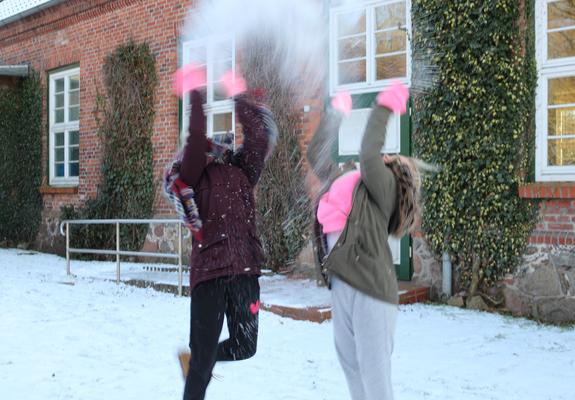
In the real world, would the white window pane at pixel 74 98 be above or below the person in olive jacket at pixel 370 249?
above

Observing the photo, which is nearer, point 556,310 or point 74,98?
point 556,310

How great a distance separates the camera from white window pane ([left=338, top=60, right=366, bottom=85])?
783 centimetres

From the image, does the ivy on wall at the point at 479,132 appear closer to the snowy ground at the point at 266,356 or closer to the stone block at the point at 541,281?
the stone block at the point at 541,281

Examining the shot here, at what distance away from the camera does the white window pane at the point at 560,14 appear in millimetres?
6320

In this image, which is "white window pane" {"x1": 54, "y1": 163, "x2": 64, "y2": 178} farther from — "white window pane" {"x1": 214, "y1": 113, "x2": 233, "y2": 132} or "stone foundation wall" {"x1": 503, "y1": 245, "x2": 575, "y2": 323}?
"stone foundation wall" {"x1": 503, "y1": 245, "x2": 575, "y2": 323}

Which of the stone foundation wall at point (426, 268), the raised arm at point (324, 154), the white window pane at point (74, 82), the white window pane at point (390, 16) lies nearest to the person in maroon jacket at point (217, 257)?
the raised arm at point (324, 154)

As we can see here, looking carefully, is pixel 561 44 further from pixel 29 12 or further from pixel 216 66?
pixel 29 12

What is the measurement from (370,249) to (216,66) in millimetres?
7347

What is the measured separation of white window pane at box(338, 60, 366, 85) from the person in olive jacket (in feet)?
17.0

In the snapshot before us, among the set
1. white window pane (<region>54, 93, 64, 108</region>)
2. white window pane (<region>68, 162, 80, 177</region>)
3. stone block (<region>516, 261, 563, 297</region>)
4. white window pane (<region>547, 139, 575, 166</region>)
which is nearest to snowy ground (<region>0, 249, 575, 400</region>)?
stone block (<region>516, 261, 563, 297</region>)

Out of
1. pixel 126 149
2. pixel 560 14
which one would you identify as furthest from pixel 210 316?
pixel 126 149

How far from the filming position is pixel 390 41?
7.55 m

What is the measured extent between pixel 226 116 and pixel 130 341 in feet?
16.5

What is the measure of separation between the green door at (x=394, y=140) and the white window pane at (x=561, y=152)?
1536 millimetres
